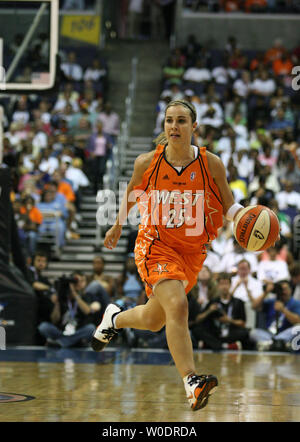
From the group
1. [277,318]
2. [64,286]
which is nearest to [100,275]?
[64,286]

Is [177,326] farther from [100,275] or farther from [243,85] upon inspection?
[243,85]

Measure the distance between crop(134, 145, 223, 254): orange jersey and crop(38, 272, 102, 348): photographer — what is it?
222 inches

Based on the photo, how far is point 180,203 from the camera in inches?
227

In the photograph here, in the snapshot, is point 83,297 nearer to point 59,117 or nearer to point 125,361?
point 125,361

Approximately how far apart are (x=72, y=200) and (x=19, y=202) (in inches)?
60.9

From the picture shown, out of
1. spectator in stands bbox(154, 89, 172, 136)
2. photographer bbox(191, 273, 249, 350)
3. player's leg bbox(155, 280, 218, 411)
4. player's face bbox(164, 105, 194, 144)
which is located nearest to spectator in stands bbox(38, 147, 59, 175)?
spectator in stands bbox(154, 89, 172, 136)

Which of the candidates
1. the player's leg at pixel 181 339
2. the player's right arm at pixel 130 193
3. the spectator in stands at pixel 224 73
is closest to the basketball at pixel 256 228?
the player's leg at pixel 181 339

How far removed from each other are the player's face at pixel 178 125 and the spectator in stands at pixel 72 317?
19.4 ft

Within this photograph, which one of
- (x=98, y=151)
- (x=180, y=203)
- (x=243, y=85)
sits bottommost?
(x=180, y=203)

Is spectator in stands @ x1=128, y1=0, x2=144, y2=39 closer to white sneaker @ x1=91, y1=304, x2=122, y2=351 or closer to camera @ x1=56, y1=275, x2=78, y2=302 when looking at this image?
camera @ x1=56, y1=275, x2=78, y2=302

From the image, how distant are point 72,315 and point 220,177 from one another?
20.4 ft

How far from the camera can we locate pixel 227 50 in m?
20.7

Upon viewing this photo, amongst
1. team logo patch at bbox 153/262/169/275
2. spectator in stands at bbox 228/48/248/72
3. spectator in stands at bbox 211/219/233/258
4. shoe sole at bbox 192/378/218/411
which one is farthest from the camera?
spectator in stands at bbox 228/48/248/72

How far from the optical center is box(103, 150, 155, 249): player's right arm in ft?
19.6
